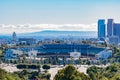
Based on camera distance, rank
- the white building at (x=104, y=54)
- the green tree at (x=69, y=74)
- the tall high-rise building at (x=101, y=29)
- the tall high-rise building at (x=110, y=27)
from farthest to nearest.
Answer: the tall high-rise building at (x=101, y=29), the tall high-rise building at (x=110, y=27), the white building at (x=104, y=54), the green tree at (x=69, y=74)

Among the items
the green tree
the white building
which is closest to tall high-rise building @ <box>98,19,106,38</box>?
the white building

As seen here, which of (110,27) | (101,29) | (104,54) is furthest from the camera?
(101,29)

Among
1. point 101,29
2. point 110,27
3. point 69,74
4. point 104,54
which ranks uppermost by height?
point 69,74

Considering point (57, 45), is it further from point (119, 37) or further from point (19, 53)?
point (119, 37)

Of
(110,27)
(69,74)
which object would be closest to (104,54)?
(69,74)

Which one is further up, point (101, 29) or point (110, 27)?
point (110, 27)

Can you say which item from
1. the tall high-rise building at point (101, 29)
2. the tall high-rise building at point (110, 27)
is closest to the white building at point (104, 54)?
the tall high-rise building at point (110, 27)

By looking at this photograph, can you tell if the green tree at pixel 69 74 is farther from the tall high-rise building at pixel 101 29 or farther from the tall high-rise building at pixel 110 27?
the tall high-rise building at pixel 101 29

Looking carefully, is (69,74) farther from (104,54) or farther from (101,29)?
(101,29)

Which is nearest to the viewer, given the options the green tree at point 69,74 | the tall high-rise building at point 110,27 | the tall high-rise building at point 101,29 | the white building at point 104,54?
the green tree at point 69,74

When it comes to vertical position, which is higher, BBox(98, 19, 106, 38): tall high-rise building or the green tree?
the green tree

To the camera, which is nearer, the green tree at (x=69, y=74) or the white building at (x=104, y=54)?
the green tree at (x=69, y=74)

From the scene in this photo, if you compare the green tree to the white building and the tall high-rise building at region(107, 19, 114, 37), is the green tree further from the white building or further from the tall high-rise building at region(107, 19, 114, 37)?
the tall high-rise building at region(107, 19, 114, 37)

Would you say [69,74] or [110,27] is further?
[110,27]
